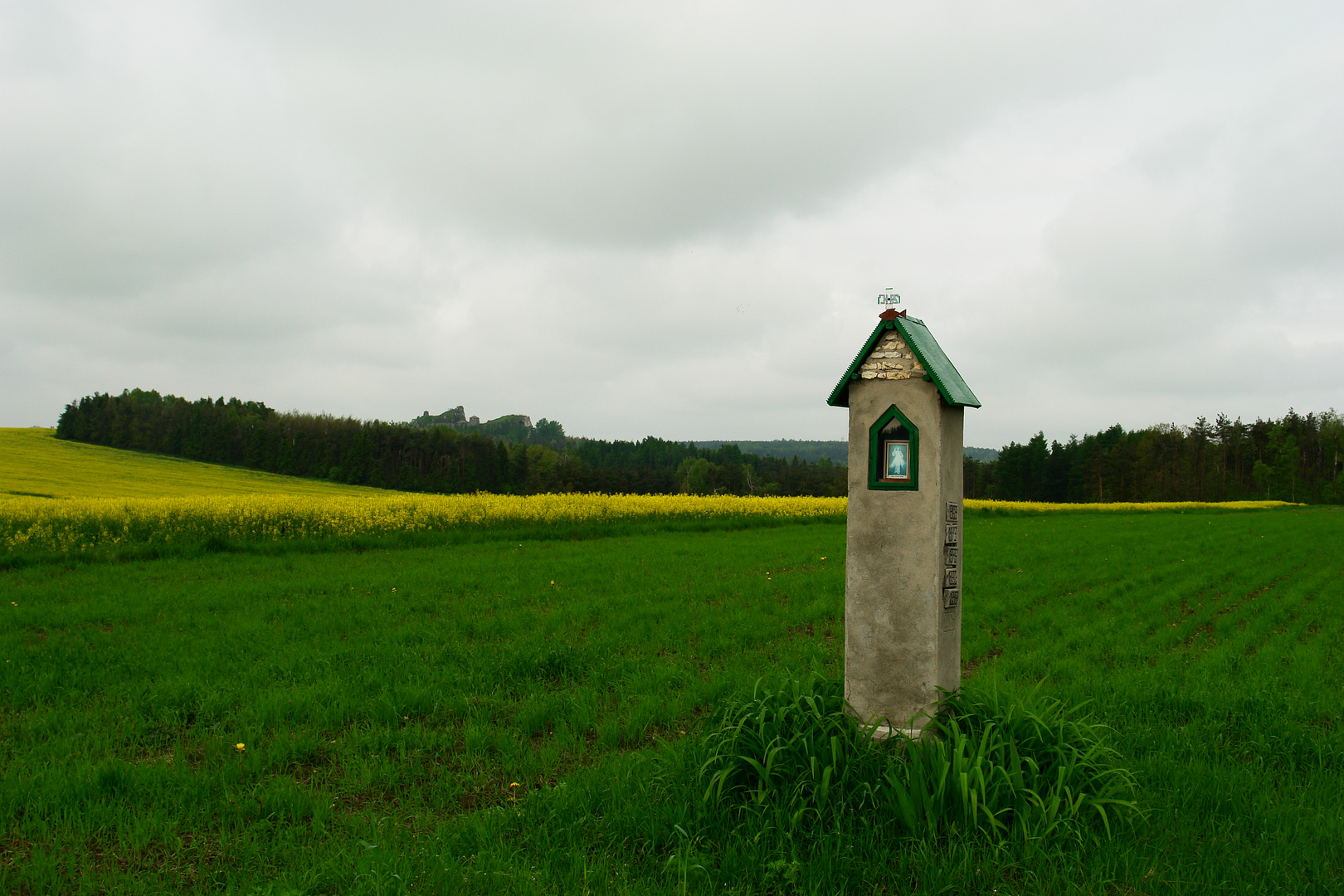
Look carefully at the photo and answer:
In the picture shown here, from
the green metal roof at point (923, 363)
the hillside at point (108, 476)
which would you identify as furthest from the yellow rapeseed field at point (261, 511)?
the green metal roof at point (923, 363)

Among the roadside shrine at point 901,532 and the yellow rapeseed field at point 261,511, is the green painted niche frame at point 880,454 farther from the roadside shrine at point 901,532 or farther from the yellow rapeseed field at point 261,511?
the yellow rapeseed field at point 261,511

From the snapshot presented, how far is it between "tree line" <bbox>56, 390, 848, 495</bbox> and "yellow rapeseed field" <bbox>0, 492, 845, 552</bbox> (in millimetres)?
43562

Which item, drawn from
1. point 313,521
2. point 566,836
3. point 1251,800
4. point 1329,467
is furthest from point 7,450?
point 1329,467

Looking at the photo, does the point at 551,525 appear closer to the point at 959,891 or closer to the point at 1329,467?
the point at 959,891

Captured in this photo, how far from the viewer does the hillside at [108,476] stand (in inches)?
1291

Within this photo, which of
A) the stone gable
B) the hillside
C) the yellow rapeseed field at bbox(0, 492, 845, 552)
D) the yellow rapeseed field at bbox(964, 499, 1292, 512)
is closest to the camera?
the stone gable

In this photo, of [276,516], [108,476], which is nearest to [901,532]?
[276,516]

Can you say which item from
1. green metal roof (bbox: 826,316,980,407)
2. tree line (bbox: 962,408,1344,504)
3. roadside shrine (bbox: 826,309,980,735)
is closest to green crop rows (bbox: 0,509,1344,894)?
roadside shrine (bbox: 826,309,980,735)

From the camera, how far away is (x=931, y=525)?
4.36 metres

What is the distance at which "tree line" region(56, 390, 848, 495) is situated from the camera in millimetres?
74250

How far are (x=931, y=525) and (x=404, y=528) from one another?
59.1 feet

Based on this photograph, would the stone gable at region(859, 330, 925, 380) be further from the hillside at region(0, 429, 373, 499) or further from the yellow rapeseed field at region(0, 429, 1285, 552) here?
the hillside at region(0, 429, 373, 499)

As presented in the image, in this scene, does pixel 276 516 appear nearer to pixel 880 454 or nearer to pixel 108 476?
pixel 880 454

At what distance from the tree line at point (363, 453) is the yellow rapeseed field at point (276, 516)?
4356cm
